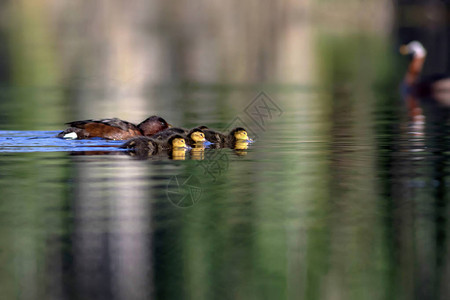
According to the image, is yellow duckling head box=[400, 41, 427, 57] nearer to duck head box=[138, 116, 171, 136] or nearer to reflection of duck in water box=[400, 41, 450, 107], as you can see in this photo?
reflection of duck in water box=[400, 41, 450, 107]

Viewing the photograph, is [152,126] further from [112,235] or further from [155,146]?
[112,235]

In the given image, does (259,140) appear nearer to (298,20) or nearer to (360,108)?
(360,108)

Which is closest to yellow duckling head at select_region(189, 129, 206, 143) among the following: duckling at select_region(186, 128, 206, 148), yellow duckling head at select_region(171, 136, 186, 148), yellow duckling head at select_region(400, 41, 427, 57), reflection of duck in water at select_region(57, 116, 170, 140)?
duckling at select_region(186, 128, 206, 148)

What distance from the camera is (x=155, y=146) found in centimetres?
1232

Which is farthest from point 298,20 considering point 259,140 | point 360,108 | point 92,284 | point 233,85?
point 92,284

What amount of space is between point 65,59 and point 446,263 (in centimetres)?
2592

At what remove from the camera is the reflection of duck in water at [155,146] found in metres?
12.2

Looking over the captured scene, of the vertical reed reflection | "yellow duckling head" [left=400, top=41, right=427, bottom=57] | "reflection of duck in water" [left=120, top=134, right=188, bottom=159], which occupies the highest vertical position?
"yellow duckling head" [left=400, top=41, right=427, bottom=57]

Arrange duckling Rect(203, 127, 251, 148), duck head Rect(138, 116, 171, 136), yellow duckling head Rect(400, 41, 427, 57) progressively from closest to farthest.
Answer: duckling Rect(203, 127, 251, 148), duck head Rect(138, 116, 171, 136), yellow duckling head Rect(400, 41, 427, 57)

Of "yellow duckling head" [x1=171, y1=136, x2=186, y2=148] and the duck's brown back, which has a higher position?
the duck's brown back

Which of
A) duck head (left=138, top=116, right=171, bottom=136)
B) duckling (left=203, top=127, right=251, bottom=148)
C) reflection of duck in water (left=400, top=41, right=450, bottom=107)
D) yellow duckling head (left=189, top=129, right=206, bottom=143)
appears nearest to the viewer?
yellow duckling head (left=189, top=129, right=206, bottom=143)

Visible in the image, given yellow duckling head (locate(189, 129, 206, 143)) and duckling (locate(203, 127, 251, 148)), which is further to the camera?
duckling (locate(203, 127, 251, 148))

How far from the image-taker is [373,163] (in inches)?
432

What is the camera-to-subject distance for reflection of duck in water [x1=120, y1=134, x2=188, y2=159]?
12.2 metres
